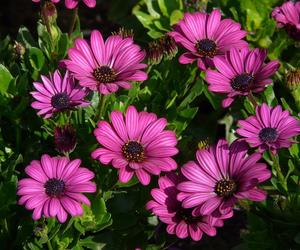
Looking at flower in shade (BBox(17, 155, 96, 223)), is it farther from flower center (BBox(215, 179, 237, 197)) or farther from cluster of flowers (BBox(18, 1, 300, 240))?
flower center (BBox(215, 179, 237, 197))

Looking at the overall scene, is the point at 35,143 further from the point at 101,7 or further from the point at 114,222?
the point at 101,7

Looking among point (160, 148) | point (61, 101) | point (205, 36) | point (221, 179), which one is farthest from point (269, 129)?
point (61, 101)

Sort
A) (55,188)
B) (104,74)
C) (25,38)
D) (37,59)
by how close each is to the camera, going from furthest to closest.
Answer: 1. (25,38)
2. (37,59)
3. (104,74)
4. (55,188)

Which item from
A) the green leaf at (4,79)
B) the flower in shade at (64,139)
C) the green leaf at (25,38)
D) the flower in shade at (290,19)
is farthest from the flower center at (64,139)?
the flower in shade at (290,19)

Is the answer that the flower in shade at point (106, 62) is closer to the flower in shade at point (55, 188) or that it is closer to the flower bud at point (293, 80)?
the flower in shade at point (55, 188)

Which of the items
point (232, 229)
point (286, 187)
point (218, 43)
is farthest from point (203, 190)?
point (232, 229)

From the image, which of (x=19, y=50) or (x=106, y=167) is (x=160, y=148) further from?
(x=19, y=50)
